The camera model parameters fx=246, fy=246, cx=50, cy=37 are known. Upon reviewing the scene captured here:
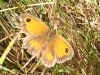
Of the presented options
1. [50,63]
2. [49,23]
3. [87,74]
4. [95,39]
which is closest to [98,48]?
[95,39]

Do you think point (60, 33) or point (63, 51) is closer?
point (63, 51)

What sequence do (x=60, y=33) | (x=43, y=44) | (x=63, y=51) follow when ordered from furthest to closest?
(x=60, y=33) < (x=43, y=44) < (x=63, y=51)

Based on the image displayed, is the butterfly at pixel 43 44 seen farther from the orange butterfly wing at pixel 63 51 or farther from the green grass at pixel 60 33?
the green grass at pixel 60 33

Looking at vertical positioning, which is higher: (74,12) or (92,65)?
(74,12)

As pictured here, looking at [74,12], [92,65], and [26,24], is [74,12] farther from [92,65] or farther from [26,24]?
[26,24]

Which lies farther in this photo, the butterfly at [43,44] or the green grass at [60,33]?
the green grass at [60,33]

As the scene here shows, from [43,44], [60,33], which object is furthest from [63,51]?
[60,33]

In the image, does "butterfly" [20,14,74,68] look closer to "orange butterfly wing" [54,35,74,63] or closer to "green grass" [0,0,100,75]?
"orange butterfly wing" [54,35,74,63]

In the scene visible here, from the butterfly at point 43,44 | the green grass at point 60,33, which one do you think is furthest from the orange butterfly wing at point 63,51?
the green grass at point 60,33

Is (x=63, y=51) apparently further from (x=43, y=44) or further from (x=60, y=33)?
(x=60, y=33)
